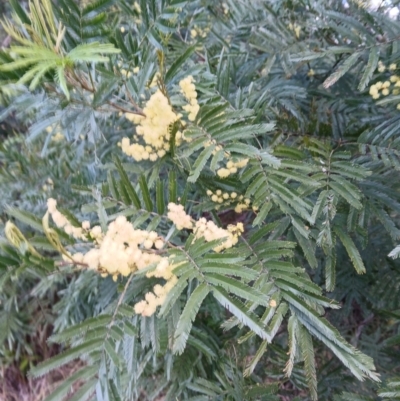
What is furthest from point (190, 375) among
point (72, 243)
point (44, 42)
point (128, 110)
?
point (44, 42)

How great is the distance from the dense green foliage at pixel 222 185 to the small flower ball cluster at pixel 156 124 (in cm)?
1

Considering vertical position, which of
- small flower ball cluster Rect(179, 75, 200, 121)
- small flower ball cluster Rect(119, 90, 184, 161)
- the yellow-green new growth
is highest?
the yellow-green new growth

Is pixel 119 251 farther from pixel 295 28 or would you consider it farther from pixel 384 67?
→ pixel 295 28

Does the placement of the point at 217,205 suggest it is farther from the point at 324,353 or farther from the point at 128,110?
the point at 324,353

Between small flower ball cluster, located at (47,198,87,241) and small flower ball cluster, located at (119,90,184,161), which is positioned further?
small flower ball cluster, located at (119,90,184,161)

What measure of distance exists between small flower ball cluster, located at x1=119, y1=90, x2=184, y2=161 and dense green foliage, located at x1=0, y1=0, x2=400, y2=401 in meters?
0.01

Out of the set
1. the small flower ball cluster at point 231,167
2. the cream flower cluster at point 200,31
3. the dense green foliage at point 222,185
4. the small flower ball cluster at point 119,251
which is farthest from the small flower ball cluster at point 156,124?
the cream flower cluster at point 200,31

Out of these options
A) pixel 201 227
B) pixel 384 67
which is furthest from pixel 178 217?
pixel 384 67

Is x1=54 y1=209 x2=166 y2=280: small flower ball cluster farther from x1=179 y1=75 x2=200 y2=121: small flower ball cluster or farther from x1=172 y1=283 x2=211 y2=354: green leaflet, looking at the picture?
x1=179 y1=75 x2=200 y2=121: small flower ball cluster

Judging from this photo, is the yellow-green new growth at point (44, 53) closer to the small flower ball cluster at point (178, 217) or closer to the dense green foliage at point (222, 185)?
the dense green foliage at point (222, 185)

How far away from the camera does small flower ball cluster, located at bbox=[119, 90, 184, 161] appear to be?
87cm

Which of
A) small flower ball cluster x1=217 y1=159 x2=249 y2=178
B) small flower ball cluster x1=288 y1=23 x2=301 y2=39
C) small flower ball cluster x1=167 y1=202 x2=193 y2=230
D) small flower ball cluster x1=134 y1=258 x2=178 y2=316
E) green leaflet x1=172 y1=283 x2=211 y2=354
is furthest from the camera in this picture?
small flower ball cluster x1=288 y1=23 x2=301 y2=39

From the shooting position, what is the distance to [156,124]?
900 mm

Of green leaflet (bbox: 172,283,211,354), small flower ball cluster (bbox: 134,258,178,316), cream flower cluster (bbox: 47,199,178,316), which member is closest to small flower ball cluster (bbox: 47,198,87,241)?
cream flower cluster (bbox: 47,199,178,316)
